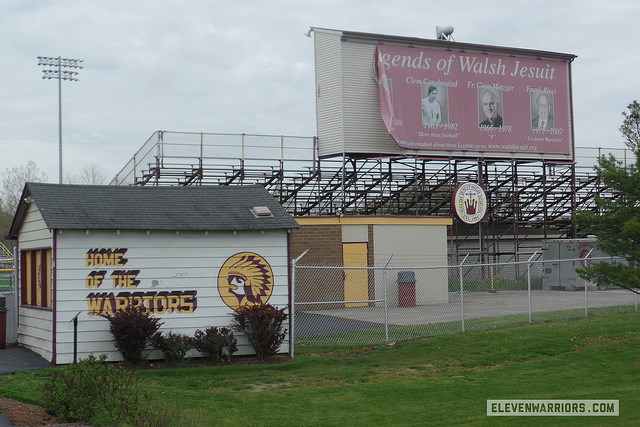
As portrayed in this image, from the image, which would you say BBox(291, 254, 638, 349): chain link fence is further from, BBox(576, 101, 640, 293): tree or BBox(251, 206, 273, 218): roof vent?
BBox(576, 101, 640, 293): tree

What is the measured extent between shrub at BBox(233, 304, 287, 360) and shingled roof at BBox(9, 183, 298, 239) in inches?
70.8

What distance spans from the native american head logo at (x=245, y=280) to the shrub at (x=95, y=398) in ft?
20.8

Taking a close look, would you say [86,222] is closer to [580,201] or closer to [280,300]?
[280,300]

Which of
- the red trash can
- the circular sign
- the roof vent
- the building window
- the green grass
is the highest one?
the circular sign

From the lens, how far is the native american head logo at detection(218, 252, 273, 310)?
636 inches

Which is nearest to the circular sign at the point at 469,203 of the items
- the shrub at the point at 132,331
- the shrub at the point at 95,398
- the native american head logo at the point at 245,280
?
the native american head logo at the point at 245,280

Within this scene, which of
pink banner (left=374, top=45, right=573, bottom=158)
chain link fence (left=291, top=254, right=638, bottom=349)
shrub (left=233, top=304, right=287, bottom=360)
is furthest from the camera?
pink banner (left=374, top=45, right=573, bottom=158)

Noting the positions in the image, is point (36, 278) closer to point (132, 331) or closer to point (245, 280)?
point (132, 331)

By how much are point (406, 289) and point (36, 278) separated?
1370cm

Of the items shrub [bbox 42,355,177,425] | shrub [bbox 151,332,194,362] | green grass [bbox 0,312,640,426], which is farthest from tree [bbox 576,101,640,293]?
shrub [bbox 42,355,177,425]

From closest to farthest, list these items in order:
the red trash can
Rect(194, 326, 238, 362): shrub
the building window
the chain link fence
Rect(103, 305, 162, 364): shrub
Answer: Rect(103, 305, 162, 364): shrub, Rect(194, 326, 238, 362): shrub, the building window, the chain link fence, the red trash can

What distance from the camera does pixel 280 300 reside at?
54.0 feet

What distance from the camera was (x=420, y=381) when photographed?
524 inches

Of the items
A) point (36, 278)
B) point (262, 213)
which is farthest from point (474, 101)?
point (36, 278)
